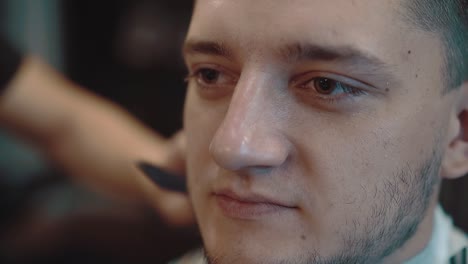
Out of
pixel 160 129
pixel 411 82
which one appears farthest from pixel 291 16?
pixel 160 129

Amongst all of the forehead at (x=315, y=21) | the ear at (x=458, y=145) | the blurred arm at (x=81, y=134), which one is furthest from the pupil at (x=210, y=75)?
the blurred arm at (x=81, y=134)

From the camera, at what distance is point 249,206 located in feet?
3.46

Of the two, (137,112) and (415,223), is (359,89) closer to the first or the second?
(415,223)

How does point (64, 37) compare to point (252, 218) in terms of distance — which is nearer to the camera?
point (252, 218)

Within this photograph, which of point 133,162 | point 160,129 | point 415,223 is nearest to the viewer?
point 415,223

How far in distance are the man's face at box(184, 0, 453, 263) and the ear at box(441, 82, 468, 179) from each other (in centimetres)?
11

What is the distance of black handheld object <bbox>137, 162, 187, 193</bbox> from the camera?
1.67m

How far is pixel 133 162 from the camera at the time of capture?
1.81 metres

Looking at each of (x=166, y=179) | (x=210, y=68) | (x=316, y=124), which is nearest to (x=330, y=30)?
(x=316, y=124)

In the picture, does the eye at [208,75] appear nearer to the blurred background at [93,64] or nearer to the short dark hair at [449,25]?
the short dark hair at [449,25]

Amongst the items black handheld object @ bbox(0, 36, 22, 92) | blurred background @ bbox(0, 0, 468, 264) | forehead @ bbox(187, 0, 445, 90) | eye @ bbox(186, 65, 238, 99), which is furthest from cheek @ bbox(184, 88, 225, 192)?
blurred background @ bbox(0, 0, 468, 264)

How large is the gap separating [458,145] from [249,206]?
447 millimetres

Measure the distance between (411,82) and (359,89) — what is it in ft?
0.31

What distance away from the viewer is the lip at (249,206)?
1.04m
